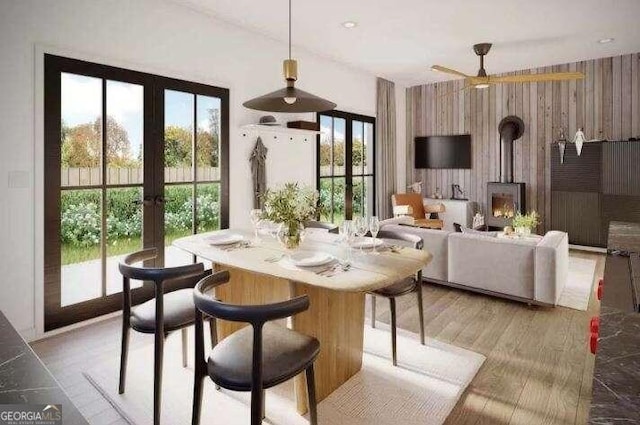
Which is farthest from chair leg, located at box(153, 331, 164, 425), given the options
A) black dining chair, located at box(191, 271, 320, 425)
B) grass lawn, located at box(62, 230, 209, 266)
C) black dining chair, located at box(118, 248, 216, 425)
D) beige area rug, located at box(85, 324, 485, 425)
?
grass lawn, located at box(62, 230, 209, 266)

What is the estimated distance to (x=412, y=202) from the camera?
6.87 m

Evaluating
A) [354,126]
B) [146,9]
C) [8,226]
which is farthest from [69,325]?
[354,126]

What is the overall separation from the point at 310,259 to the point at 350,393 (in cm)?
81

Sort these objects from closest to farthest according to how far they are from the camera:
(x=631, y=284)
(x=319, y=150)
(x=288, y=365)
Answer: (x=631, y=284) → (x=288, y=365) → (x=319, y=150)

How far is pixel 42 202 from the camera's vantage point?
305cm

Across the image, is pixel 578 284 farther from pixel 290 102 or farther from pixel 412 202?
pixel 290 102

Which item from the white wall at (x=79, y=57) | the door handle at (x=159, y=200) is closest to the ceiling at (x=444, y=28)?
the white wall at (x=79, y=57)

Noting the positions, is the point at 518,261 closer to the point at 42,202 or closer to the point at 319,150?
the point at 319,150

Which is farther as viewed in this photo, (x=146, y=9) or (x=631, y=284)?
(x=146, y=9)

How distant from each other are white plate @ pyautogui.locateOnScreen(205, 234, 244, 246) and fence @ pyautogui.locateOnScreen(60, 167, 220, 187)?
3.89ft

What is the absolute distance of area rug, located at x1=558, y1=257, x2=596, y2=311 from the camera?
12.4 feet

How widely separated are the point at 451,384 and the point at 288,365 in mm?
1219

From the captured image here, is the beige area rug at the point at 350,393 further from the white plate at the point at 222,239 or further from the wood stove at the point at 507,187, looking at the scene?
the wood stove at the point at 507,187

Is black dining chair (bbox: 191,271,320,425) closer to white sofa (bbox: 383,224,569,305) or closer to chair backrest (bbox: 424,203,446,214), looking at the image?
white sofa (bbox: 383,224,569,305)
